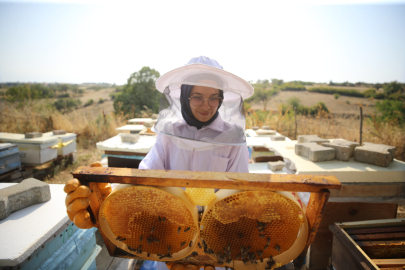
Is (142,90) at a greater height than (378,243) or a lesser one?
greater

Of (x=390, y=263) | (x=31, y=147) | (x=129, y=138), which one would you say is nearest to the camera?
(x=390, y=263)

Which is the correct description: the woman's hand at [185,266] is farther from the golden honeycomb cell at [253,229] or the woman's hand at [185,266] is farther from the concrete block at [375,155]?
the concrete block at [375,155]

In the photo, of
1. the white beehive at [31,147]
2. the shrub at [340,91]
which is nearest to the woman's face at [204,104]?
the white beehive at [31,147]

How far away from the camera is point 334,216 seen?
2.30 meters

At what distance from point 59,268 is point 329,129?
885 cm

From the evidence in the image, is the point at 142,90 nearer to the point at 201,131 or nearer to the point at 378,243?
the point at 201,131

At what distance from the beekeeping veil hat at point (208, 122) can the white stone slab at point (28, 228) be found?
96 cm

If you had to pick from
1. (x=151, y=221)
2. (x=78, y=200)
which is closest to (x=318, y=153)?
(x=151, y=221)

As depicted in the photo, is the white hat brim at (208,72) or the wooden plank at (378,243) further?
the wooden plank at (378,243)

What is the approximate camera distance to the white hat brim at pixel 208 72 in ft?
4.58

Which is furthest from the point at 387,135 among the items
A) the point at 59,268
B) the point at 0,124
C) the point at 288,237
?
the point at 0,124

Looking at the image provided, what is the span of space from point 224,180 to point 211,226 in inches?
12.1

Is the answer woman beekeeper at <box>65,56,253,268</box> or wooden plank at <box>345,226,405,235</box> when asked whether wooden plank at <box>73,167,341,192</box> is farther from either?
wooden plank at <box>345,226,405,235</box>

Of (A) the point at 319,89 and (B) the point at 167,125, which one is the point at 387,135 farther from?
(A) the point at 319,89
